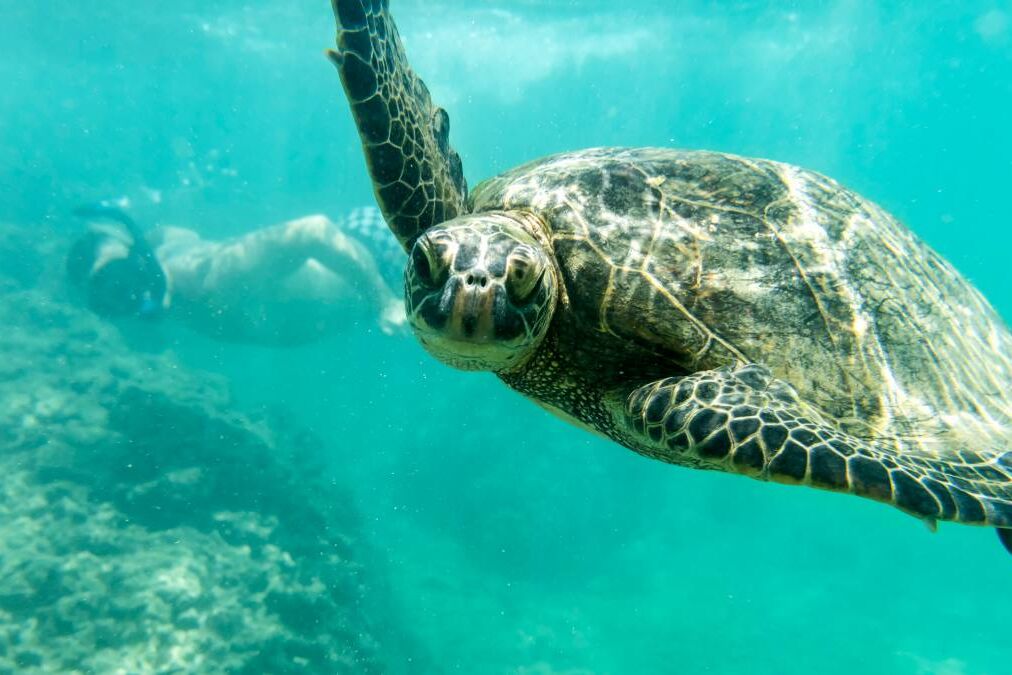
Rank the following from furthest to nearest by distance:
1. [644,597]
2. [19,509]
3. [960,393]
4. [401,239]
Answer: [644,597]
[19,509]
[401,239]
[960,393]

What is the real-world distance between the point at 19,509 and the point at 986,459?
12254mm

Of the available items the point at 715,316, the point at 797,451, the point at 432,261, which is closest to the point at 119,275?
the point at 432,261

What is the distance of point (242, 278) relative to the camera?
15.6 meters

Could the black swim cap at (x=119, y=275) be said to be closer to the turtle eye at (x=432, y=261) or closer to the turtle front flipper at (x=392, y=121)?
the turtle front flipper at (x=392, y=121)

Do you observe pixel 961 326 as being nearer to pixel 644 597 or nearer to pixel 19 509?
pixel 19 509

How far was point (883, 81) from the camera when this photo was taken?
144ft

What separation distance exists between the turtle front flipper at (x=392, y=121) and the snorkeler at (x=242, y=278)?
12.6 metres

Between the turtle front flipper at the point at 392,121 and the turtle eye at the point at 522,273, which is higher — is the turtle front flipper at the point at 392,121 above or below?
above

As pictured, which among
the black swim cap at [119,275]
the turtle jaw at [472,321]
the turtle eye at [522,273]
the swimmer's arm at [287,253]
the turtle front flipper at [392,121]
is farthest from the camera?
the black swim cap at [119,275]

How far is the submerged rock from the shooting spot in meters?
7.79

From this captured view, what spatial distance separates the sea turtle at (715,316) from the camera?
212cm

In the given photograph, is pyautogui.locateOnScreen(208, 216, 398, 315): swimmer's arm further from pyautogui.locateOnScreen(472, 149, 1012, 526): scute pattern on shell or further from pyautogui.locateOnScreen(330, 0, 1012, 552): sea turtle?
pyautogui.locateOnScreen(472, 149, 1012, 526): scute pattern on shell

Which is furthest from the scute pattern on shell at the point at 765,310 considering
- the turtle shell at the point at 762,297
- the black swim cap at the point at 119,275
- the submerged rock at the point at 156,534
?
the black swim cap at the point at 119,275

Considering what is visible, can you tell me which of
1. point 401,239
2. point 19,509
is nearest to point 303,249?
point 19,509
